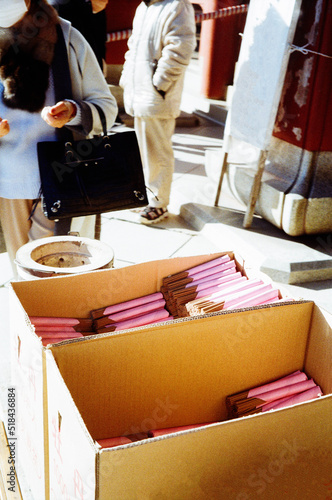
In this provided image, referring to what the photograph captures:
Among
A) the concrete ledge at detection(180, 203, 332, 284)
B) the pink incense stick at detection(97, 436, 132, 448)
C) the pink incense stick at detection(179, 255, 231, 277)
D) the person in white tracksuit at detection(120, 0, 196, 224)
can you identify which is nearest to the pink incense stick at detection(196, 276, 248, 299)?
the pink incense stick at detection(179, 255, 231, 277)

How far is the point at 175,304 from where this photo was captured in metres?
1.91

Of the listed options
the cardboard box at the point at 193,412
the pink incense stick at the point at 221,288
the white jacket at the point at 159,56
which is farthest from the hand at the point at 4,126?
the white jacket at the point at 159,56

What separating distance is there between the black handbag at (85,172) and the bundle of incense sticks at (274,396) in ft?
3.84

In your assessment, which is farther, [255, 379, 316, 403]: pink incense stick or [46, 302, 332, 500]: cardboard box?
[255, 379, 316, 403]: pink incense stick

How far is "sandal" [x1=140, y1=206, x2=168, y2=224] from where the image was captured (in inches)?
183

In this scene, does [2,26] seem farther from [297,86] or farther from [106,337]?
[297,86]

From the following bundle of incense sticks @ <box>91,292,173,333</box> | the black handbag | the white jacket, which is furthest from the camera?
the white jacket

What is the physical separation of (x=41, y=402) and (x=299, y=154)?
3.24 meters

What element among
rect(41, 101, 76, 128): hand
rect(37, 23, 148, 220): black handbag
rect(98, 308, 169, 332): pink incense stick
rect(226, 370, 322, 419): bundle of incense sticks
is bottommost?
rect(226, 370, 322, 419): bundle of incense sticks

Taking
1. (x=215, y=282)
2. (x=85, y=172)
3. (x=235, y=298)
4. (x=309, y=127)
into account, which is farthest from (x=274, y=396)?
(x=309, y=127)

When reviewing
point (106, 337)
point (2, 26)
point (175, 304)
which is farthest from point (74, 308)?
point (2, 26)

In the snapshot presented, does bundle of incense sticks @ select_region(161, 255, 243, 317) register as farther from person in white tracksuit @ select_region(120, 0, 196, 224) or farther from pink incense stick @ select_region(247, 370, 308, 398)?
person in white tracksuit @ select_region(120, 0, 196, 224)

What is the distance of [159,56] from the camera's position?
4262 millimetres

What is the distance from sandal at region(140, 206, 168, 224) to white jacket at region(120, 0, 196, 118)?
81 centimetres
